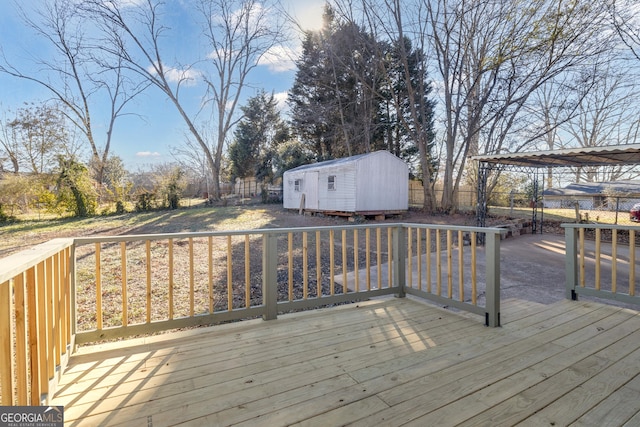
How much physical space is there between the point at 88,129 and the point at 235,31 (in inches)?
381

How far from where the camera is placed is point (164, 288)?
4.19m

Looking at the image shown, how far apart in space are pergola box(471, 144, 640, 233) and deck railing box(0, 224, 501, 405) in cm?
280

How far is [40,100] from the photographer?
607 inches

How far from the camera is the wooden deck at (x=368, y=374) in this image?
1.45 m

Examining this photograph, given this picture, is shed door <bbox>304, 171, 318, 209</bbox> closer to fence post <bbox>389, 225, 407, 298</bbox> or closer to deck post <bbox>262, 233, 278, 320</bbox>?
fence post <bbox>389, 225, 407, 298</bbox>

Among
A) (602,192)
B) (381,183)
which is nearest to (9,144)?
(381,183)

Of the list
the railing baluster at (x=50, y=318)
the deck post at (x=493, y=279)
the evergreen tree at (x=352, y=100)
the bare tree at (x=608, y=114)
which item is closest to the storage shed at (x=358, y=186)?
the evergreen tree at (x=352, y=100)

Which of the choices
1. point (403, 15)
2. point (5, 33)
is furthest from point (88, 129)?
point (403, 15)

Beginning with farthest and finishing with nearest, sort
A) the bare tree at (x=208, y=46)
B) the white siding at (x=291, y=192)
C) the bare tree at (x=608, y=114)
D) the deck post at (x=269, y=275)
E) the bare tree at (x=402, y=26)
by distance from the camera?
the white siding at (x=291, y=192) → the bare tree at (x=208, y=46) → the bare tree at (x=402, y=26) → the bare tree at (x=608, y=114) → the deck post at (x=269, y=275)

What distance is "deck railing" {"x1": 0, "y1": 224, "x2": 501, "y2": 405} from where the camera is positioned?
1307mm

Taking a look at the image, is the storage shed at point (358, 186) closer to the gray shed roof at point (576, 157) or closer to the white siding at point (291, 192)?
the white siding at point (291, 192)

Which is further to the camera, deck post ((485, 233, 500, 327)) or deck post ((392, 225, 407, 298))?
deck post ((392, 225, 407, 298))

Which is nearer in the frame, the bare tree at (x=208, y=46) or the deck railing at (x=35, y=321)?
the deck railing at (x=35, y=321)

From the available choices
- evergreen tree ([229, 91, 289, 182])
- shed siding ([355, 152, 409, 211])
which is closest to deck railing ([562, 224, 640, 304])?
shed siding ([355, 152, 409, 211])
